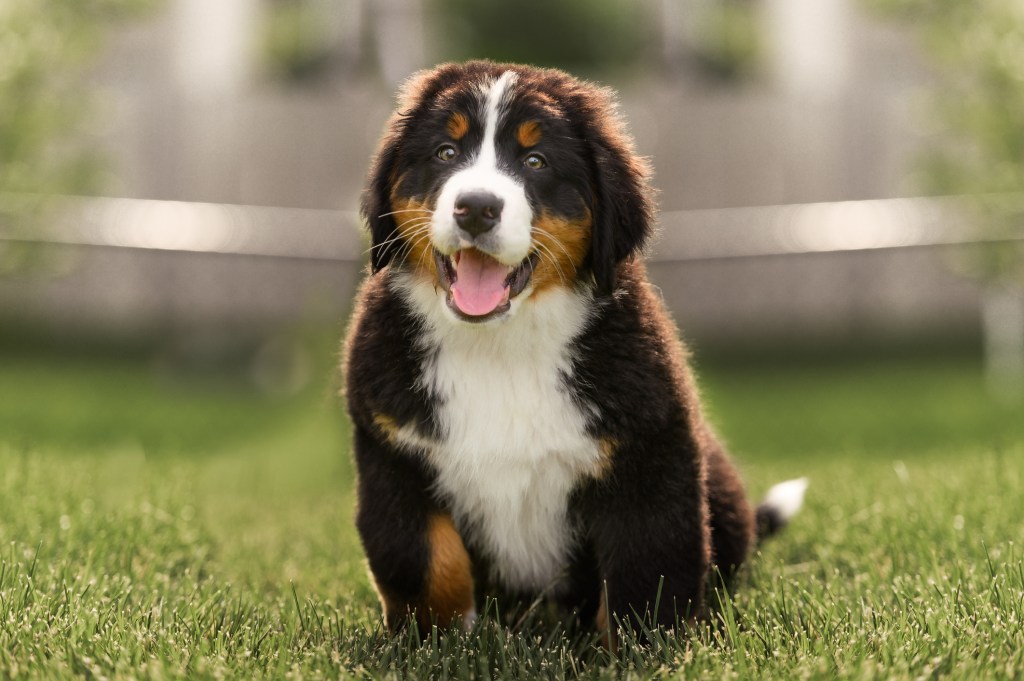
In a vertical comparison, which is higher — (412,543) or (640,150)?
(640,150)

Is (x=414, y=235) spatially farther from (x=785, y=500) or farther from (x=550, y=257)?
(x=785, y=500)

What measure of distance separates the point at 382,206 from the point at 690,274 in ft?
24.6

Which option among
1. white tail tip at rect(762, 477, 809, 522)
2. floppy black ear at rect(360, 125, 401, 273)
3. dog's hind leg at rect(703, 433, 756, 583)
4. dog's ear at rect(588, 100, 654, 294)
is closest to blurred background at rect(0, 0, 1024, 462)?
white tail tip at rect(762, 477, 809, 522)

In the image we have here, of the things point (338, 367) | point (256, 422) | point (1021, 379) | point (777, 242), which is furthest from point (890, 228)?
point (338, 367)

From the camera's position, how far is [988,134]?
8664mm

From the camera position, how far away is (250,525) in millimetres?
5152

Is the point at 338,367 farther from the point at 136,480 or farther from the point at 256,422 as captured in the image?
the point at 256,422


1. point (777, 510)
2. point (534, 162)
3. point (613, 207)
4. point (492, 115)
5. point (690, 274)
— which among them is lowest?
point (690, 274)

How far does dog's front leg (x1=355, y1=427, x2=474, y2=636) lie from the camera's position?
9.59 ft

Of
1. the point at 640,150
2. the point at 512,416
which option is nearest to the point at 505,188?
the point at 512,416

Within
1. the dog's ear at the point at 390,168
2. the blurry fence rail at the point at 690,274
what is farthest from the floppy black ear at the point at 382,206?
the blurry fence rail at the point at 690,274

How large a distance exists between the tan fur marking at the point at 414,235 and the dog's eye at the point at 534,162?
0.26 metres

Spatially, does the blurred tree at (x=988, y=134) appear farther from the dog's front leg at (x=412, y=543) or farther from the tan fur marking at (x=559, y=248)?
the dog's front leg at (x=412, y=543)

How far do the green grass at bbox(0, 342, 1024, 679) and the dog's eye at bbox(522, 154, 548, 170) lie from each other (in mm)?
1086
